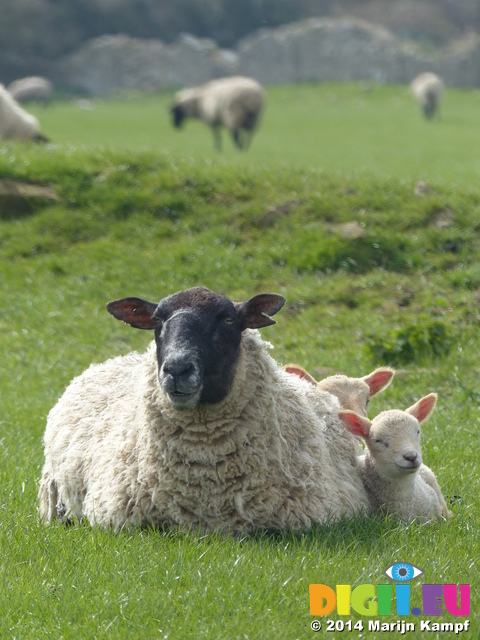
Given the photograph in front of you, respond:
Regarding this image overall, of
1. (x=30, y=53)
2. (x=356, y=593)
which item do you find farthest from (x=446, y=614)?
(x=30, y=53)

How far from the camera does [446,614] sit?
136 inches

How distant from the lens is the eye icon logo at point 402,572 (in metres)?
3.74

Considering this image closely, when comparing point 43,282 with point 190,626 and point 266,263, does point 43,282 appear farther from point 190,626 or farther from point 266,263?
point 190,626

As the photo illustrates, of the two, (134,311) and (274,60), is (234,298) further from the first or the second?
(274,60)

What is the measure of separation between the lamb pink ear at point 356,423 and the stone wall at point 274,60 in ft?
184

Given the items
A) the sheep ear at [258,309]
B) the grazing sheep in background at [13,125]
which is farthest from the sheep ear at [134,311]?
the grazing sheep in background at [13,125]

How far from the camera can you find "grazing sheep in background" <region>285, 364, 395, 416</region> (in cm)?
543

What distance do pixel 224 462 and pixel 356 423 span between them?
2.58ft

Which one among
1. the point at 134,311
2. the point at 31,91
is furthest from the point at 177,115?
the point at 134,311

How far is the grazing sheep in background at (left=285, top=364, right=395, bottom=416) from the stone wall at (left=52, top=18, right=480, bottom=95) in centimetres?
5545

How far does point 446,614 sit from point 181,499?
1.46m

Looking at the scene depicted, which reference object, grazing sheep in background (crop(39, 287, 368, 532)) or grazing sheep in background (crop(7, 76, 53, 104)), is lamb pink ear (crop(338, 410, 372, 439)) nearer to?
grazing sheep in background (crop(39, 287, 368, 532))

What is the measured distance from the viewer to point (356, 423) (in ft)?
15.9

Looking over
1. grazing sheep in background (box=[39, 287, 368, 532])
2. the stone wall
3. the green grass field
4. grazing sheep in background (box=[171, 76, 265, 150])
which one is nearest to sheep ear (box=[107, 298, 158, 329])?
grazing sheep in background (box=[39, 287, 368, 532])
